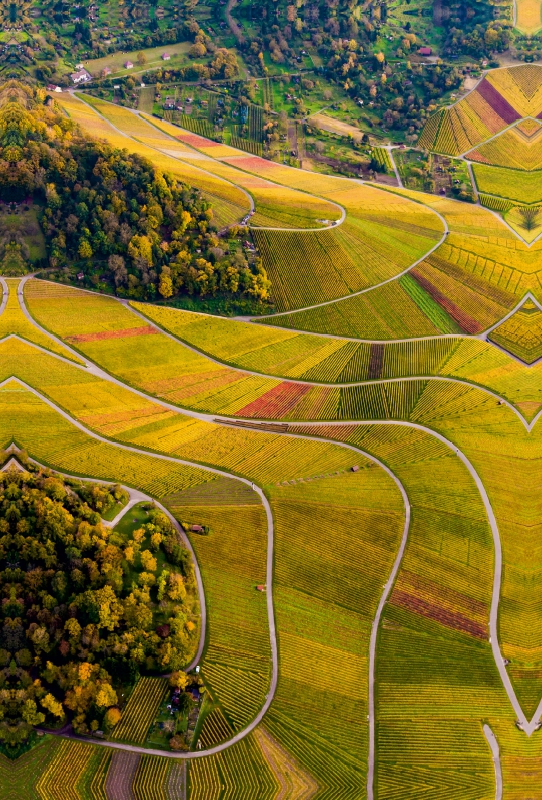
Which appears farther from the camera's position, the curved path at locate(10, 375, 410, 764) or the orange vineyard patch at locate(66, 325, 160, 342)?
the orange vineyard patch at locate(66, 325, 160, 342)

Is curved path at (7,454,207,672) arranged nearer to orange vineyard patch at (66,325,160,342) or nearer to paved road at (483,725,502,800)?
orange vineyard patch at (66,325,160,342)

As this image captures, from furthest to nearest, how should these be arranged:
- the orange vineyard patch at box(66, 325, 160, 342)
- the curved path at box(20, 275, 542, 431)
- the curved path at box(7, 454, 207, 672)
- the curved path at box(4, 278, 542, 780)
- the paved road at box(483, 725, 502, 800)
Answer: the orange vineyard patch at box(66, 325, 160, 342) < the curved path at box(20, 275, 542, 431) < the curved path at box(7, 454, 207, 672) < the curved path at box(4, 278, 542, 780) < the paved road at box(483, 725, 502, 800)

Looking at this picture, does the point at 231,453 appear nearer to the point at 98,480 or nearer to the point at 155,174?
the point at 98,480

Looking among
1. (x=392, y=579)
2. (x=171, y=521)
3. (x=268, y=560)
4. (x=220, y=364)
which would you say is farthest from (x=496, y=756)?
(x=220, y=364)

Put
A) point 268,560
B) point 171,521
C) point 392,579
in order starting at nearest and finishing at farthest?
point 392,579 < point 268,560 < point 171,521

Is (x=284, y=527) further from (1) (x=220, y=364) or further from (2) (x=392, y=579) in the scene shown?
(1) (x=220, y=364)

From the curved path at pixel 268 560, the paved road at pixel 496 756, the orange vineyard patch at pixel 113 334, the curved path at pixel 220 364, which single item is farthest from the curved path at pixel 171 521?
the paved road at pixel 496 756

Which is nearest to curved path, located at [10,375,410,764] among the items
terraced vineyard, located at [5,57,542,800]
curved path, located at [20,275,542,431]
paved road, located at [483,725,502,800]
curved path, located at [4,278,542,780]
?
curved path, located at [4,278,542,780]

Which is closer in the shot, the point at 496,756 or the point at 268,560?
the point at 496,756

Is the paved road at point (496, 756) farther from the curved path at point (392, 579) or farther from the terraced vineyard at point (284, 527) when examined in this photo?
the curved path at point (392, 579)

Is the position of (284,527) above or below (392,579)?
above

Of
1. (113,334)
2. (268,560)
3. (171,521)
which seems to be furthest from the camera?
(113,334)

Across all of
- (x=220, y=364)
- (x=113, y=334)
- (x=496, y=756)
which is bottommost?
(x=496, y=756)
